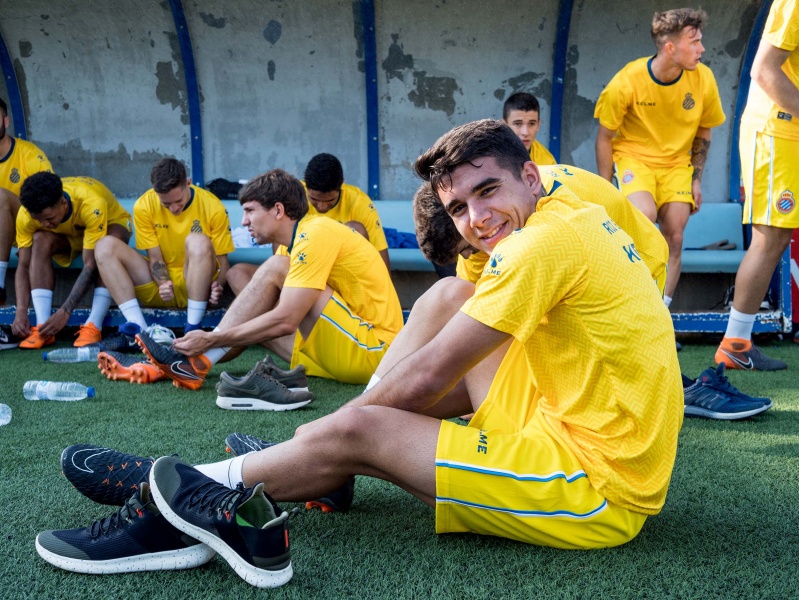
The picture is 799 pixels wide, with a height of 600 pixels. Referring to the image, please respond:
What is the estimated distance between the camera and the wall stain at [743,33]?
6.49m

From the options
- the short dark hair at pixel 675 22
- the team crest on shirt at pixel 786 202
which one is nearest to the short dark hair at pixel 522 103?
the short dark hair at pixel 675 22

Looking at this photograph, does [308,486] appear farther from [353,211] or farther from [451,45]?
[451,45]

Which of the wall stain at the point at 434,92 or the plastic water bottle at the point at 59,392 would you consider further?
the wall stain at the point at 434,92

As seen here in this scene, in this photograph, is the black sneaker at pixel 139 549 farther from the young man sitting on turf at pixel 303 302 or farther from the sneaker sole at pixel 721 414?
the sneaker sole at pixel 721 414

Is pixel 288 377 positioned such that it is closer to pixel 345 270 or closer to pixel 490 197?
pixel 345 270

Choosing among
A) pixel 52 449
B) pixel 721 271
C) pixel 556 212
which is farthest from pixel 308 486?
pixel 721 271

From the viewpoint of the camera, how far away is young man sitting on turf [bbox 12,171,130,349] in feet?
18.0

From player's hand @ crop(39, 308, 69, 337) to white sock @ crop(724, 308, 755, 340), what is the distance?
4467mm

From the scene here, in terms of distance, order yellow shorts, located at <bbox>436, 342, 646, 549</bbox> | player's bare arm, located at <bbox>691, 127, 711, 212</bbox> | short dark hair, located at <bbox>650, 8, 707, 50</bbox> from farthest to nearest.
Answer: player's bare arm, located at <bbox>691, 127, 711, 212</bbox>
short dark hair, located at <bbox>650, 8, 707, 50</bbox>
yellow shorts, located at <bbox>436, 342, 646, 549</bbox>

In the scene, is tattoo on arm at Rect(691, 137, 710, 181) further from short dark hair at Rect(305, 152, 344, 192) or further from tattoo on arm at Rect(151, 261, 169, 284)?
tattoo on arm at Rect(151, 261, 169, 284)

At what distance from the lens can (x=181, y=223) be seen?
5793mm

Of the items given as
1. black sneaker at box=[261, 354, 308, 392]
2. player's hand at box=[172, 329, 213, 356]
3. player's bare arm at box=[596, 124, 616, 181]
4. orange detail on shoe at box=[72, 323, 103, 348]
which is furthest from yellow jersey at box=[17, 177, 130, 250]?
player's bare arm at box=[596, 124, 616, 181]

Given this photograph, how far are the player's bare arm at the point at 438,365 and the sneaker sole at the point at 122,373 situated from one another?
253 cm

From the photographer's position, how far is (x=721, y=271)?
5.70 m
